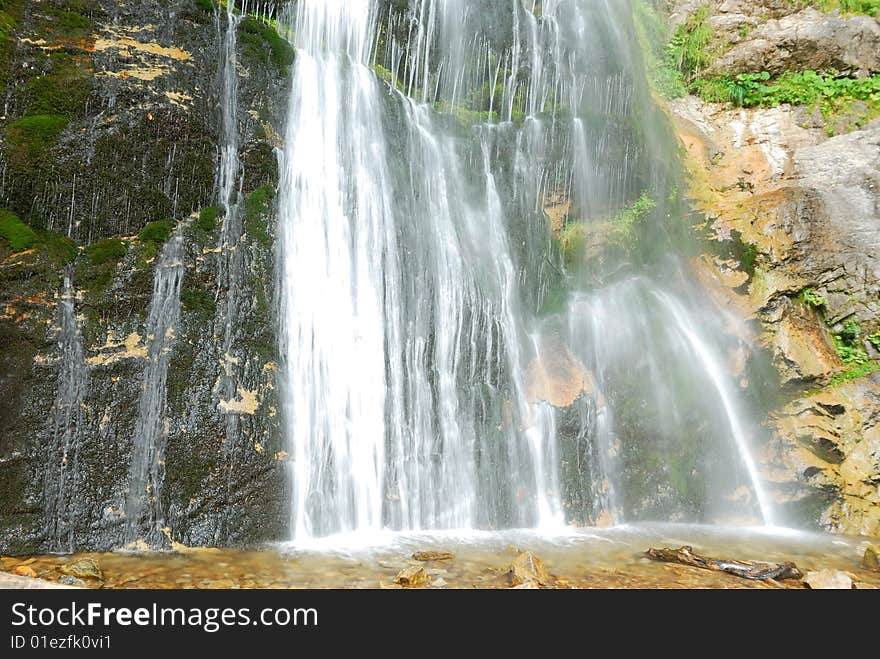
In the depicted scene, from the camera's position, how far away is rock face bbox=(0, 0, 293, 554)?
6312mm

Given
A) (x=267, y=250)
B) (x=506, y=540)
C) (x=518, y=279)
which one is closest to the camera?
(x=506, y=540)

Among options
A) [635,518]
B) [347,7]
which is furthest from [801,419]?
[347,7]

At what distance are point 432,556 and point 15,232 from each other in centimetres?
577

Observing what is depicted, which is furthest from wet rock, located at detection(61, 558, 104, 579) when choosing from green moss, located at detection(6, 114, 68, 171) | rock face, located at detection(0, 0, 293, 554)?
green moss, located at detection(6, 114, 68, 171)

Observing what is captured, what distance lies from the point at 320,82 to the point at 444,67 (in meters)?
2.84

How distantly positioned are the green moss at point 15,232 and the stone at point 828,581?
8.71m

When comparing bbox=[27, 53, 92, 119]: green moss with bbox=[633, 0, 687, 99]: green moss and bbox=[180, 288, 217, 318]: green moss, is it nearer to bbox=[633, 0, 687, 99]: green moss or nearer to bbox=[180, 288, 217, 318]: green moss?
bbox=[180, 288, 217, 318]: green moss

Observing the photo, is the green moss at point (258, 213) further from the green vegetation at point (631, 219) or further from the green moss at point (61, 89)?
the green vegetation at point (631, 219)

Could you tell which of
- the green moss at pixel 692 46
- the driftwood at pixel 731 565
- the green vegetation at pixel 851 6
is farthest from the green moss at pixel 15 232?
the green vegetation at pixel 851 6

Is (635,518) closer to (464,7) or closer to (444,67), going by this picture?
(444,67)

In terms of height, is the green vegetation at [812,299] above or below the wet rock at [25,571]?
above

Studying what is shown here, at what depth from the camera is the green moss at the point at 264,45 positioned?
8.98 meters

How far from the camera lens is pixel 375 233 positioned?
→ 29.5 feet

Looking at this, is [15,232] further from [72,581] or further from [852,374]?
[852,374]
